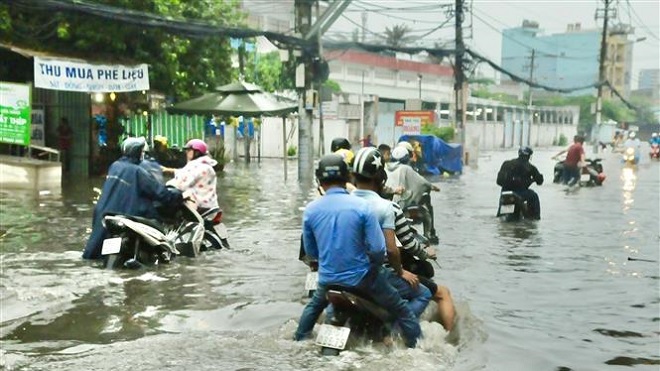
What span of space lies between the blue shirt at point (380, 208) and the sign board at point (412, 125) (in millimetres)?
25466

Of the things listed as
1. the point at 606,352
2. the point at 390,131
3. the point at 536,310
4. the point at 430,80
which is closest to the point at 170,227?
the point at 536,310

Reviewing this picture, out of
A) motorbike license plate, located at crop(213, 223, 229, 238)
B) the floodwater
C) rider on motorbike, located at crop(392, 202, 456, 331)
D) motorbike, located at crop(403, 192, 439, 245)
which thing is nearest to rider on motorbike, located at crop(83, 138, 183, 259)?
the floodwater

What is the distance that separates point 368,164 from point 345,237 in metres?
0.54

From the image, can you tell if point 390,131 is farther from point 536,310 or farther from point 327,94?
point 536,310

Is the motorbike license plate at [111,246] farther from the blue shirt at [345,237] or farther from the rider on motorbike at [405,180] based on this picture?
the blue shirt at [345,237]

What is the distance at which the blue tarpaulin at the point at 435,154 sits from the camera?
29.6m

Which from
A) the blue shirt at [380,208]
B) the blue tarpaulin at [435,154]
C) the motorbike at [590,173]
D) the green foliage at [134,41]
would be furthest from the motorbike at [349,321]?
the blue tarpaulin at [435,154]

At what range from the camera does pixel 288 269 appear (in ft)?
32.8

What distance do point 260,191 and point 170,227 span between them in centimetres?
1038

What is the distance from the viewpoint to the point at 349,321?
19.1ft

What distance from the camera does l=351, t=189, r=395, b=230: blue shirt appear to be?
5.69m

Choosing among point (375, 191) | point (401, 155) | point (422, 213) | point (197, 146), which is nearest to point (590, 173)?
point (422, 213)

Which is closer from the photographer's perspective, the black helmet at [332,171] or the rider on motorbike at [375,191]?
the black helmet at [332,171]

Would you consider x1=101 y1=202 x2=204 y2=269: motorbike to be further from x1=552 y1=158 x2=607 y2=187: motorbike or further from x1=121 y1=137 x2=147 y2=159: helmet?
x1=552 y1=158 x2=607 y2=187: motorbike
